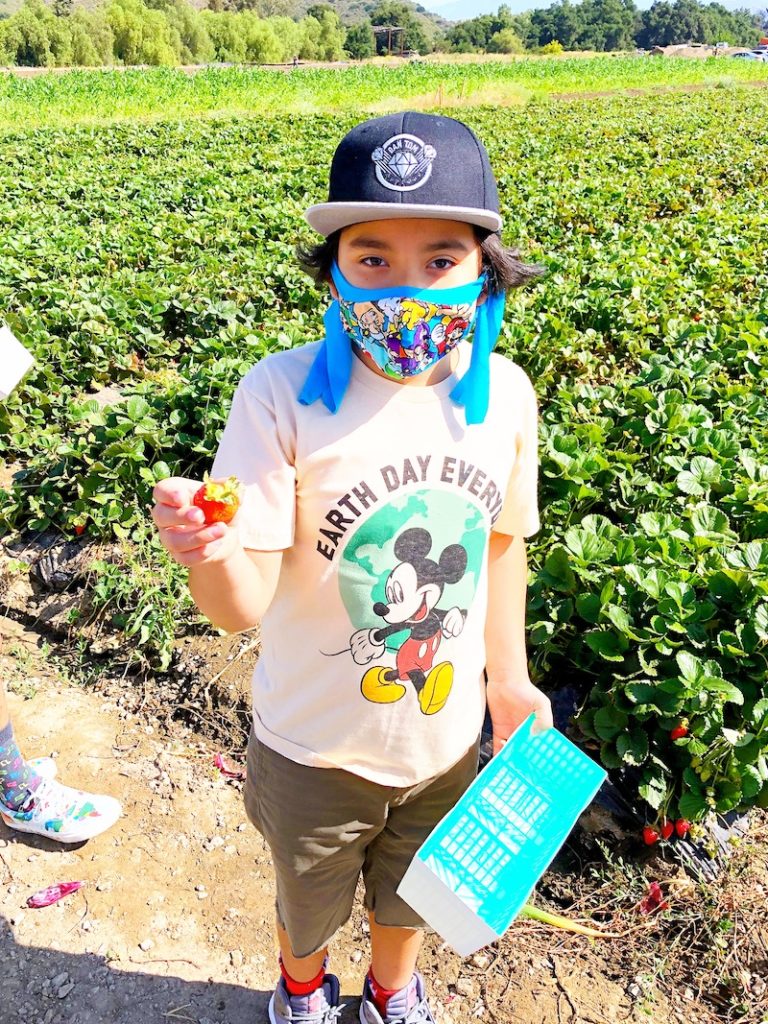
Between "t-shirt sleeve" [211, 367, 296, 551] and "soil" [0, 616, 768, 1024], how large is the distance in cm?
167

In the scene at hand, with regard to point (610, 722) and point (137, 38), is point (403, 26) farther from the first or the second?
point (610, 722)

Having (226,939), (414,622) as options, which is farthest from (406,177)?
(226,939)

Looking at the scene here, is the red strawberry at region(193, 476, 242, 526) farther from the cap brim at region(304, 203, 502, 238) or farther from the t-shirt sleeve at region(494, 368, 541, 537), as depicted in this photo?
the t-shirt sleeve at region(494, 368, 541, 537)

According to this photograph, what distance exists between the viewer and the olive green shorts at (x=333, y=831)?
1625 mm

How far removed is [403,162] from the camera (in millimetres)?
1303

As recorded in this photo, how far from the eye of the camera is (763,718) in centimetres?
236

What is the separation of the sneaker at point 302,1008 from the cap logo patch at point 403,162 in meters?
1.95

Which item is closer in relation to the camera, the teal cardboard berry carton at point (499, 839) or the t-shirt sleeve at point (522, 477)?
the teal cardboard berry carton at point (499, 839)

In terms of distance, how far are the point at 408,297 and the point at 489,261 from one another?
24 centimetres

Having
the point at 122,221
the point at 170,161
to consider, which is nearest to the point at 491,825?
the point at 122,221

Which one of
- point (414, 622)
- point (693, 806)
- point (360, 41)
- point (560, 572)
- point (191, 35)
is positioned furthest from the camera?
point (360, 41)

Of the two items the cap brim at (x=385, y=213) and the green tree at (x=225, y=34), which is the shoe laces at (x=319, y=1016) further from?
the green tree at (x=225, y=34)

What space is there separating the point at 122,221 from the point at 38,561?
671 cm

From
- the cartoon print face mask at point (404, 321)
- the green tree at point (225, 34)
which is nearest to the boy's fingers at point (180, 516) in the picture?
the cartoon print face mask at point (404, 321)
